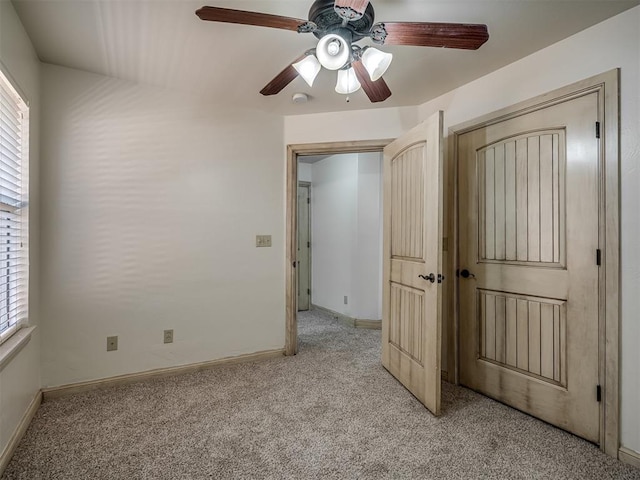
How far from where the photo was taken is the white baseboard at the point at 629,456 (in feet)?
5.41

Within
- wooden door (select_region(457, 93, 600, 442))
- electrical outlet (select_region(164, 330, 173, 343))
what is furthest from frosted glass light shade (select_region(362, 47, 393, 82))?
electrical outlet (select_region(164, 330, 173, 343))

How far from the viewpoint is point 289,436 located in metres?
1.88

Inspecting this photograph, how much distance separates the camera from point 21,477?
5.08 feet

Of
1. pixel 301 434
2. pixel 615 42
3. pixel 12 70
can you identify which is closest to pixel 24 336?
pixel 12 70

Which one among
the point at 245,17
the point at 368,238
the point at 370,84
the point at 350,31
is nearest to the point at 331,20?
the point at 350,31

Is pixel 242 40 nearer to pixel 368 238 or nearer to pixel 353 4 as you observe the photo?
pixel 353 4

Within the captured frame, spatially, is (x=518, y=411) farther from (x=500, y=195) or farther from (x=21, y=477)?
(x=21, y=477)

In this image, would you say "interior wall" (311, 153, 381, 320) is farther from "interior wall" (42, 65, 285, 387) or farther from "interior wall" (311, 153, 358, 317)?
"interior wall" (42, 65, 285, 387)

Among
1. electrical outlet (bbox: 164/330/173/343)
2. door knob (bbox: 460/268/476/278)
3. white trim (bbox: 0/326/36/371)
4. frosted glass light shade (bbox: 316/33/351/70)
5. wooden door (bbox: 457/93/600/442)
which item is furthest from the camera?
electrical outlet (bbox: 164/330/173/343)

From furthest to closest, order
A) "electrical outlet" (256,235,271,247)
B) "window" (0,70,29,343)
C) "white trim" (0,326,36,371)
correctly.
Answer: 1. "electrical outlet" (256,235,271,247)
2. "window" (0,70,29,343)
3. "white trim" (0,326,36,371)

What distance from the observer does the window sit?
5.62 ft

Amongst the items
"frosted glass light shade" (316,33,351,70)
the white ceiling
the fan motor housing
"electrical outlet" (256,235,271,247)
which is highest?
the white ceiling

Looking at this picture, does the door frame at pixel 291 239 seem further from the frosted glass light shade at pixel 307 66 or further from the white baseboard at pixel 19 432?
the white baseboard at pixel 19 432

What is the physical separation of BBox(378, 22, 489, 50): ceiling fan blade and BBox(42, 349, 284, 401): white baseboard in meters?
2.62
